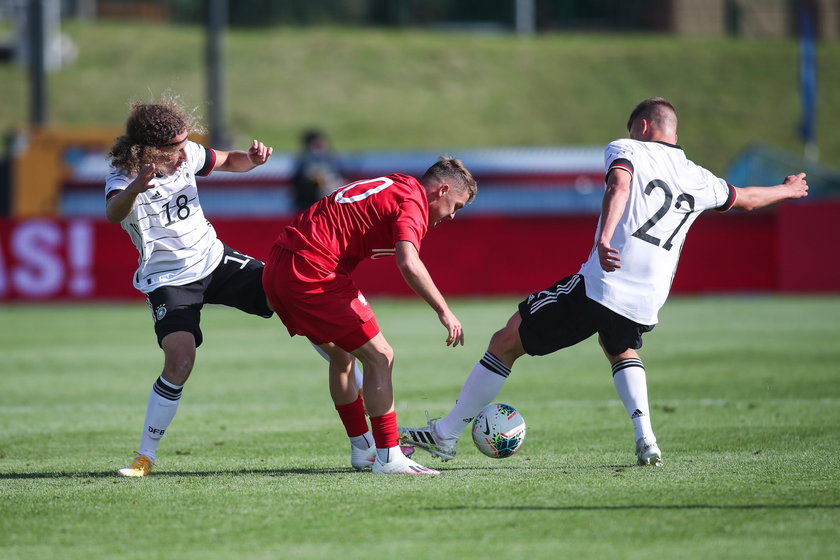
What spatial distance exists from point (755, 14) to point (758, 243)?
134 feet

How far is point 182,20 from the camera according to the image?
188 ft

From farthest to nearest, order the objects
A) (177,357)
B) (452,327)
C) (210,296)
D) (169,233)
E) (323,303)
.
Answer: (210,296) → (169,233) → (177,357) → (323,303) → (452,327)

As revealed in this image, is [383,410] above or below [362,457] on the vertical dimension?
above

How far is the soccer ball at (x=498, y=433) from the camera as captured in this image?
6.24 metres

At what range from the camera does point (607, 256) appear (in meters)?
5.75

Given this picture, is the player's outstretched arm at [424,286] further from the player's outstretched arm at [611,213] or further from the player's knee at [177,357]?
the player's knee at [177,357]

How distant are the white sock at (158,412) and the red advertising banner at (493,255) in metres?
12.0

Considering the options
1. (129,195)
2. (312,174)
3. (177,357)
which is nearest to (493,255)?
(312,174)

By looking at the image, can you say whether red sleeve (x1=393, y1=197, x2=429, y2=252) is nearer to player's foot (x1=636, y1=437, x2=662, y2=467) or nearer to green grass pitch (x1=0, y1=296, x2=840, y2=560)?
green grass pitch (x1=0, y1=296, x2=840, y2=560)

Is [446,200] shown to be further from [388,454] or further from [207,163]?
[207,163]

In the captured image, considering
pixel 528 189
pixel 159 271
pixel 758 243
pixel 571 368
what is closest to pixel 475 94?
pixel 528 189

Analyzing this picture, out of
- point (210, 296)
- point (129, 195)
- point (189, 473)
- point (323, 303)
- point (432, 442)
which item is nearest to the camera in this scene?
point (323, 303)

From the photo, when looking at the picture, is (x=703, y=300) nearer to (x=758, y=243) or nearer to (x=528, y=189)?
(x=758, y=243)

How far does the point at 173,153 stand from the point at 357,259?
4.09ft
